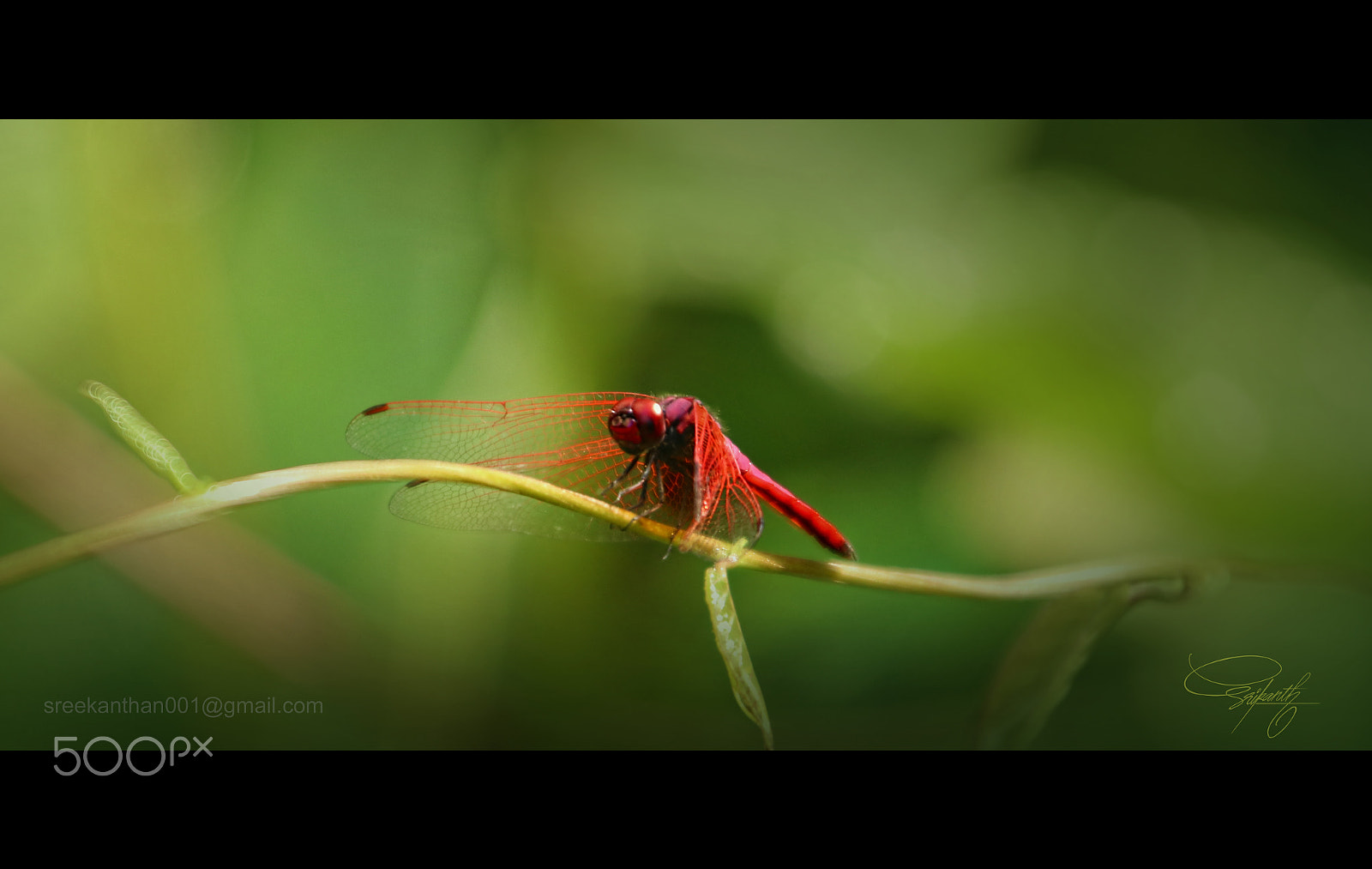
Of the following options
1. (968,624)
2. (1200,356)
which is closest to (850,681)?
(968,624)

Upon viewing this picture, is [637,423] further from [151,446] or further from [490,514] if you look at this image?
[151,446]

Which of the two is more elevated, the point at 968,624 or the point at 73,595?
the point at 968,624

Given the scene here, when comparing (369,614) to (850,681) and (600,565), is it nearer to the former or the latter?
(600,565)

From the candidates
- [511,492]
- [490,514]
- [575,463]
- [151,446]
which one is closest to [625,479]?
[575,463]
